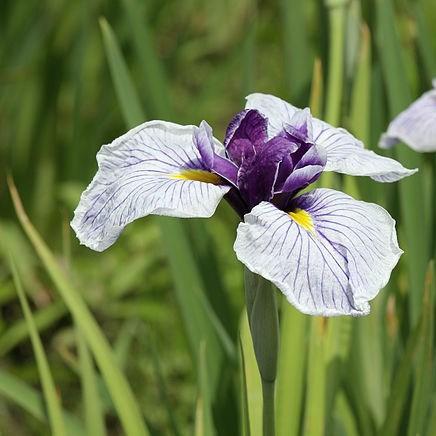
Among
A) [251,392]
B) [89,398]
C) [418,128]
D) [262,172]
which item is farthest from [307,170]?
[89,398]

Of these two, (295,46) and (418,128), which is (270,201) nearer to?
(418,128)

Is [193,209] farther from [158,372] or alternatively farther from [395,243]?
[158,372]

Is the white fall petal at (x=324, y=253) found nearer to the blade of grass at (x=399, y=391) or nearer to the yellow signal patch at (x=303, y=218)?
the yellow signal patch at (x=303, y=218)

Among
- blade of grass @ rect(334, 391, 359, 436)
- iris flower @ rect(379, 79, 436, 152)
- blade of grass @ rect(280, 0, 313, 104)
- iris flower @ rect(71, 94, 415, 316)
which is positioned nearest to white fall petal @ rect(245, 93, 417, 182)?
iris flower @ rect(71, 94, 415, 316)

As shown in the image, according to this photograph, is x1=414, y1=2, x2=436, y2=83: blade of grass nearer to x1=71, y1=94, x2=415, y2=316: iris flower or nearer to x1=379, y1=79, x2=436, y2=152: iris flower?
x1=379, y1=79, x2=436, y2=152: iris flower

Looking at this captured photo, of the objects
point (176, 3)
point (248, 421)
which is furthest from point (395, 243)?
point (176, 3)

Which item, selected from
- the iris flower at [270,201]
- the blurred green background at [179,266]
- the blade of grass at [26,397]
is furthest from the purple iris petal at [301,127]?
the blade of grass at [26,397]
